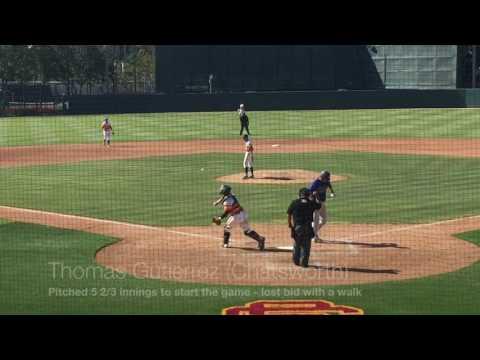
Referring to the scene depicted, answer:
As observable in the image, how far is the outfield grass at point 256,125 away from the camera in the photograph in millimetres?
48844

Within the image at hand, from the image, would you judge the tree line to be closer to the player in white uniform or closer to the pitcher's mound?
the player in white uniform

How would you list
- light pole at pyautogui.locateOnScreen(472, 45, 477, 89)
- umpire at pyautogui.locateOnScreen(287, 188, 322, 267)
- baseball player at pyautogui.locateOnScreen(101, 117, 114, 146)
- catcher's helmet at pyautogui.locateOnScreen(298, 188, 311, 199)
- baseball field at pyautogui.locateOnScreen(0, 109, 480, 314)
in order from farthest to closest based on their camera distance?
light pole at pyautogui.locateOnScreen(472, 45, 477, 89) → baseball player at pyautogui.locateOnScreen(101, 117, 114, 146) → catcher's helmet at pyautogui.locateOnScreen(298, 188, 311, 199) → umpire at pyautogui.locateOnScreen(287, 188, 322, 267) → baseball field at pyautogui.locateOnScreen(0, 109, 480, 314)

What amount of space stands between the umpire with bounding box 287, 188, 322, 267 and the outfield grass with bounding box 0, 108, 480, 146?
105 feet

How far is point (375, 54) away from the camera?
69500 mm

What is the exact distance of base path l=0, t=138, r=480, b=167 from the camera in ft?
124

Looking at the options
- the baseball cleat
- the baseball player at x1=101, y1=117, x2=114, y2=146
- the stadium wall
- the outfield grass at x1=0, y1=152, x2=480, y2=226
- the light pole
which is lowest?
the baseball cleat

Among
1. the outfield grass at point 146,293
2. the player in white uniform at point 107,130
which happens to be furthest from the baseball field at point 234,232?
the player in white uniform at point 107,130

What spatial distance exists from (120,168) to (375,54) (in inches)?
1601

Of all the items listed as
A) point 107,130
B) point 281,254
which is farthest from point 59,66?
point 281,254

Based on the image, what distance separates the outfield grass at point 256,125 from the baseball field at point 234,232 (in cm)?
548

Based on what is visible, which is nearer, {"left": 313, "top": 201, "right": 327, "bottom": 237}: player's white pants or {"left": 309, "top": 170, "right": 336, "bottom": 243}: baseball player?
{"left": 309, "top": 170, "right": 336, "bottom": 243}: baseball player

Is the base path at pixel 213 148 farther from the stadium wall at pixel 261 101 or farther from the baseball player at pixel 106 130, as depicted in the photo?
the stadium wall at pixel 261 101

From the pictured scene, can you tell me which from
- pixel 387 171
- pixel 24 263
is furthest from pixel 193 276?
pixel 387 171

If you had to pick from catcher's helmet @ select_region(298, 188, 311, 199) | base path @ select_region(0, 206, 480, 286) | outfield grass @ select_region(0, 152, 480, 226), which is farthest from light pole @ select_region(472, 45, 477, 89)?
catcher's helmet @ select_region(298, 188, 311, 199)
